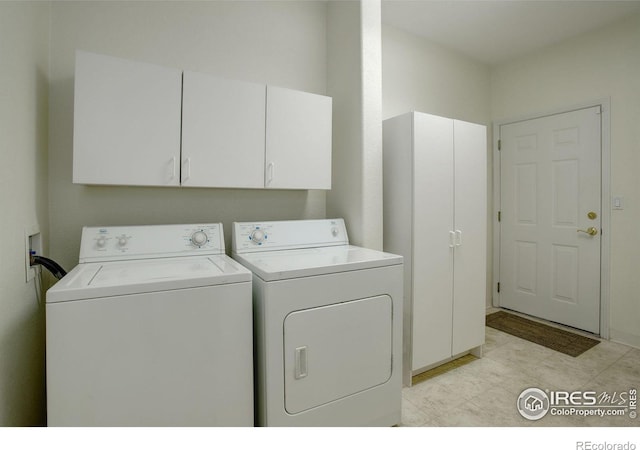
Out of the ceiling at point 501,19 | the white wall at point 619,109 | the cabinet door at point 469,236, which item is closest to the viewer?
the cabinet door at point 469,236

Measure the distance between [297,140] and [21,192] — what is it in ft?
4.32

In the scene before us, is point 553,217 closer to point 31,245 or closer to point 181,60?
point 181,60

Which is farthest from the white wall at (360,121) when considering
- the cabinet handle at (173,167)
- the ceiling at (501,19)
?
the cabinet handle at (173,167)

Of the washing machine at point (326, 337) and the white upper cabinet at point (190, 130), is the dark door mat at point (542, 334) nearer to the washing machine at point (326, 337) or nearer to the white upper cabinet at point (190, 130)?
the washing machine at point (326, 337)

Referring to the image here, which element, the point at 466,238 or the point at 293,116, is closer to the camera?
the point at 293,116

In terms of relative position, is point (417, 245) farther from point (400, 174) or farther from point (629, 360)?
point (629, 360)

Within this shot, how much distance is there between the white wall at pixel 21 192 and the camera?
1.11 m

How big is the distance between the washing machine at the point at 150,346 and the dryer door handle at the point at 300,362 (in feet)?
0.66

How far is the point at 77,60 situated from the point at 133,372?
4.51ft

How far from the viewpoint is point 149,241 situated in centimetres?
167

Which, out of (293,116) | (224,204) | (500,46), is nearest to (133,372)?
(224,204)

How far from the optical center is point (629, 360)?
7.93 feet
